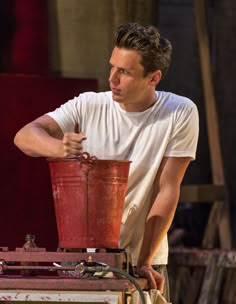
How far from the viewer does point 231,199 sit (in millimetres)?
9938

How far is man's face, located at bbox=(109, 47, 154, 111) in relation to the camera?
4.63 meters

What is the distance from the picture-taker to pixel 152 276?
14.7 feet

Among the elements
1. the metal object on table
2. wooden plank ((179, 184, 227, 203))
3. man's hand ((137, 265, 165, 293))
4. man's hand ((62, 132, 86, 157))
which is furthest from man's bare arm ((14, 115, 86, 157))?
wooden plank ((179, 184, 227, 203))

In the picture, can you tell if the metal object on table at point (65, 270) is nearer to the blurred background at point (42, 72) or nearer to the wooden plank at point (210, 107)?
the blurred background at point (42, 72)

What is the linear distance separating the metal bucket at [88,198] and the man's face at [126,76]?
482 mm

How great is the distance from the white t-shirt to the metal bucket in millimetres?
439

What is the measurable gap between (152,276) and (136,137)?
637 mm

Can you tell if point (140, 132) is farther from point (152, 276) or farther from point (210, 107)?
point (210, 107)

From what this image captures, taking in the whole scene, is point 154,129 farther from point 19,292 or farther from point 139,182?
point 19,292

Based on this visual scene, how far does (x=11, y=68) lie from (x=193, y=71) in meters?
3.01

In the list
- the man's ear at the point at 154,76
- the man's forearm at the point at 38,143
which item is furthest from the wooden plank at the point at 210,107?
the man's forearm at the point at 38,143

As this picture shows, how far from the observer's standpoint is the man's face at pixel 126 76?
4633 millimetres

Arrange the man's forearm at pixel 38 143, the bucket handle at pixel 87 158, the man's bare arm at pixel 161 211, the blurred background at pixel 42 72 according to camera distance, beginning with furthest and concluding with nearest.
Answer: the blurred background at pixel 42 72, the man's bare arm at pixel 161 211, the man's forearm at pixel 38 143, the bucket handle at pixel 87 158

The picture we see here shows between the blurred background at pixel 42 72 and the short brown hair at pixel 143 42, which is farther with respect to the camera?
the blurred background at pixel 42 72
